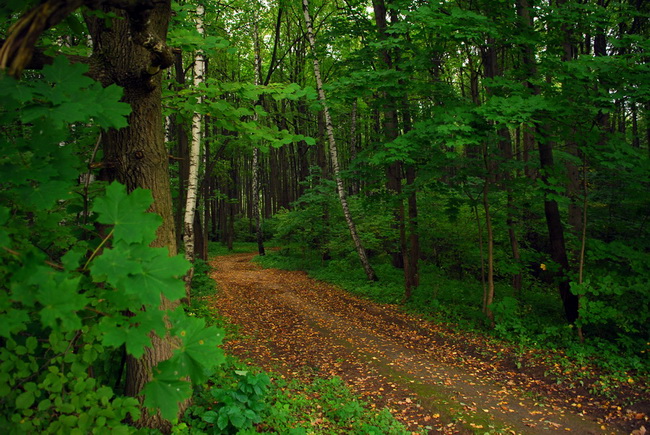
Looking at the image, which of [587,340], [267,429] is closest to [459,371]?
[587,340]

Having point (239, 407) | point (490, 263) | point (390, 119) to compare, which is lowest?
point (239, 407)

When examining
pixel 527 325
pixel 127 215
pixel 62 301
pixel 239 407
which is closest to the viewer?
pixel 62 301

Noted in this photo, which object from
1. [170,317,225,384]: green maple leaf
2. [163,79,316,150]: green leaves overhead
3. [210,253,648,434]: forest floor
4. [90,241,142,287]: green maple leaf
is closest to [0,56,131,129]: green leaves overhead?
[90,241,142,287]: green maple leaf

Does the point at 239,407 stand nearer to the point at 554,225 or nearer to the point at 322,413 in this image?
the point at 322,413

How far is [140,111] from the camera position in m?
2.62

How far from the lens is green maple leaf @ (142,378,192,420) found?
1.57 metres

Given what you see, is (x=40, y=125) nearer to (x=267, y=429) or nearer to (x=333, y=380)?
(x=267, y=429)

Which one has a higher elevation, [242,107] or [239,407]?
[242,107]

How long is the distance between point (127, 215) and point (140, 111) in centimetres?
147

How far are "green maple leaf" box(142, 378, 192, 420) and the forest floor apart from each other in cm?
290

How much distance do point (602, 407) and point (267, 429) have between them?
458cm

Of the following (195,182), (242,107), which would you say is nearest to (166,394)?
(242,107)

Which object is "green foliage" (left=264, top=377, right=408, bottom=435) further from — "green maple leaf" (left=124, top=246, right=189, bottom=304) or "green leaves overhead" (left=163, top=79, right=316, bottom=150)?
"green leaves overhead" (left=163, top=79, right=316, bottom=150)

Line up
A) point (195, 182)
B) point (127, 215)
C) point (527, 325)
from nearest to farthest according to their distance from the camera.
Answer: point (127, 215), point (527, 325), point (195, 182)
